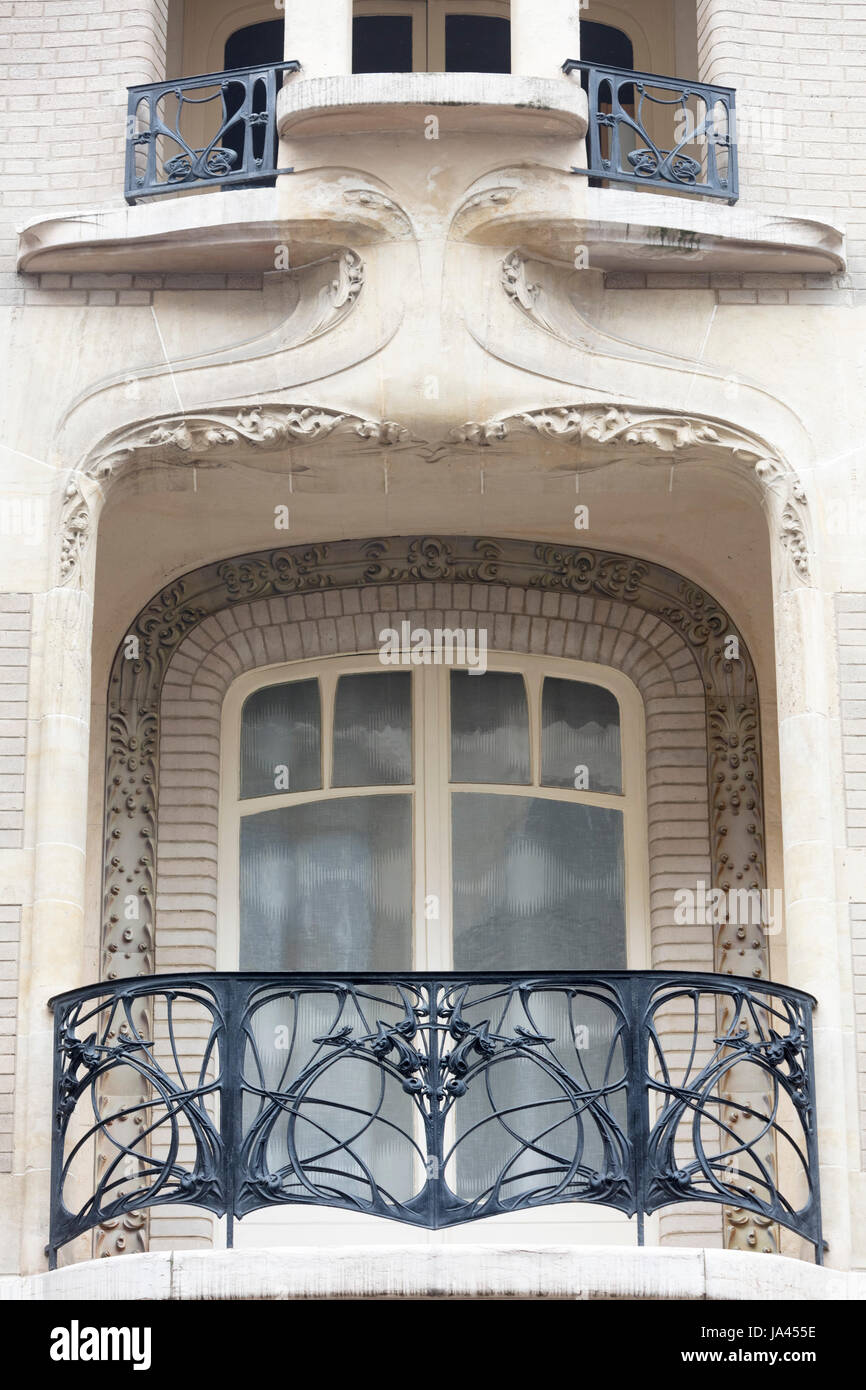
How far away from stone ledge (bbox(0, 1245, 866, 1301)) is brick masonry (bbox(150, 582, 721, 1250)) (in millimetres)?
1960

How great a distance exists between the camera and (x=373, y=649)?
32.8 ft

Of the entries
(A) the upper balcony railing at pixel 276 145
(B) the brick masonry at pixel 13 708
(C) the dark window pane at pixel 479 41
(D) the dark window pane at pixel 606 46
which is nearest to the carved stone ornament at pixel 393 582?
(B) the brick masonry at pixel 13 708

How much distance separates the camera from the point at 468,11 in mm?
10711

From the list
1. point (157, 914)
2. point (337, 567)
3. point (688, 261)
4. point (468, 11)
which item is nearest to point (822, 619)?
A: point (688, 261)

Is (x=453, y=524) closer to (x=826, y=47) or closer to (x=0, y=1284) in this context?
(x=826, y=47)

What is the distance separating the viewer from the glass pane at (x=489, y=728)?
390 inches

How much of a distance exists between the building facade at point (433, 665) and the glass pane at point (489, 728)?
15 millimetres

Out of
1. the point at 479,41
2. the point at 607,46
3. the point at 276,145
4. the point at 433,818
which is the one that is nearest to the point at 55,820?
the point at 433,818

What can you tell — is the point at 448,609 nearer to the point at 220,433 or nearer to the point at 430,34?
the point at 220,433

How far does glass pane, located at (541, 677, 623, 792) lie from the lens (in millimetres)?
9922

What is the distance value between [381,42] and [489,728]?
3145 millimetres

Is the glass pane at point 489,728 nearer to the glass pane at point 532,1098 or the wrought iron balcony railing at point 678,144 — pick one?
the glass pane at point 532,1098

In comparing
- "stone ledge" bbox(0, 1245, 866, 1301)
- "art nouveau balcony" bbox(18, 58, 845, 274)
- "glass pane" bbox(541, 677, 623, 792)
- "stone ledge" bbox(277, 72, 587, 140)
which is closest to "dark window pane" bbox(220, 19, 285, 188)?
"art nouveau balcony" bbox(18, 58, 845, 274)

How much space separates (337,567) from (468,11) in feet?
8.67
